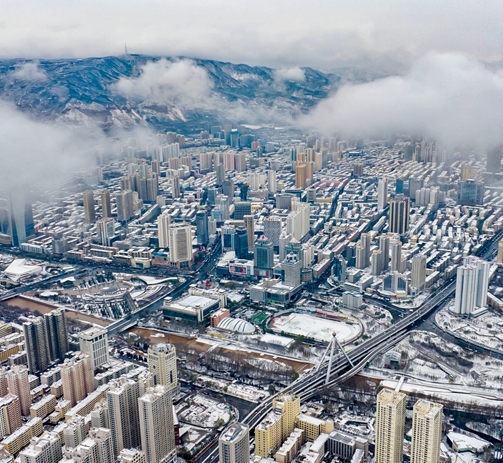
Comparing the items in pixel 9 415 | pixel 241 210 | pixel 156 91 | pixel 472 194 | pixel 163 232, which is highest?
pixel 156 91

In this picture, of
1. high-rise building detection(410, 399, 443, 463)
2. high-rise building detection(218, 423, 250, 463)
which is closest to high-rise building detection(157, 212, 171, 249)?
high-rise building detection(218, 423, 250, 463)

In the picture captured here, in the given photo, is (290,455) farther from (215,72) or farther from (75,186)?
(215,72)

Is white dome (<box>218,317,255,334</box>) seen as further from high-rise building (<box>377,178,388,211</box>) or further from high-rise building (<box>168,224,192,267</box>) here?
high-rise building (<box>377,178,388,211</box>)

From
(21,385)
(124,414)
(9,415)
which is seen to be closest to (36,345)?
(21,385)

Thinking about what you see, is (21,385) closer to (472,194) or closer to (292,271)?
(292,271)

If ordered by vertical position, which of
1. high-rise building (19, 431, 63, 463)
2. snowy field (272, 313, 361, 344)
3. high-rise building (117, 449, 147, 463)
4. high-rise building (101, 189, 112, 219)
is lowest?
snowy field (272, 313, 361, 344)

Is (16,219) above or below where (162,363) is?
above

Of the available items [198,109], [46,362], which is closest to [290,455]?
[46,362]
